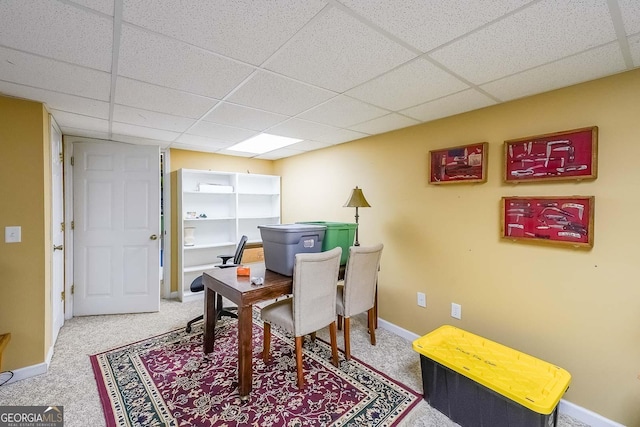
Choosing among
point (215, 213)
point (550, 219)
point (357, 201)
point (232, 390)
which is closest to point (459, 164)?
Answer: point (550, 219)

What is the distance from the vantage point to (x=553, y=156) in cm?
185

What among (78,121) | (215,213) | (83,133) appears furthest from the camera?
(215,213)

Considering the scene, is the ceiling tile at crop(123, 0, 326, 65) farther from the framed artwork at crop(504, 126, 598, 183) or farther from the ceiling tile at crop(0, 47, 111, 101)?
the framed artwork at crop(504, 126, 598, 183)

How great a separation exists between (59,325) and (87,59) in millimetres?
2813

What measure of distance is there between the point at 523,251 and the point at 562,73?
1173 millimetres

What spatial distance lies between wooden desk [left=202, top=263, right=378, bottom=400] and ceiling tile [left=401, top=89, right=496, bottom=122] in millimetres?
1747

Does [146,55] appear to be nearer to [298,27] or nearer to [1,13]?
[1,13]

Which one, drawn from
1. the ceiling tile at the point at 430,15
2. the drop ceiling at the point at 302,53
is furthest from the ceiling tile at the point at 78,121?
the ceiling tile at the point at 430,15

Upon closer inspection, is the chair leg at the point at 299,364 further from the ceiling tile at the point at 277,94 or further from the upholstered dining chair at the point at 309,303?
the ceiling tile at the point at 277,94

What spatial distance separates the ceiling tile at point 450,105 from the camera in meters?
2.00

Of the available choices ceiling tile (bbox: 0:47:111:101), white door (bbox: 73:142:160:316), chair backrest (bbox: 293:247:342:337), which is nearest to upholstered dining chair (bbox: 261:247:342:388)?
chair backrest (bbox: 293:247:342:337)

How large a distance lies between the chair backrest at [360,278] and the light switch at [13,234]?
252 cm

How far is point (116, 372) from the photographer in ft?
7.14

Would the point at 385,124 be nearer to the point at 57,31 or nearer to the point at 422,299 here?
the point at 422,299
